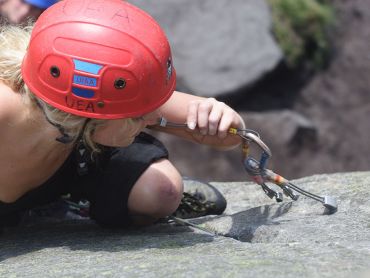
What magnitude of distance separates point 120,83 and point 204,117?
0.36 metres

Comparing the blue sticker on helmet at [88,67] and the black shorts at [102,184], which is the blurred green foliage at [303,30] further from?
the blue sticker on helmet at [88,67]

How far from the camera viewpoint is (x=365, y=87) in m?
6.29

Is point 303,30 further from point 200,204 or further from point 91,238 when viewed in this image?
point 91,238

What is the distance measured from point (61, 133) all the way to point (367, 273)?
89 cm

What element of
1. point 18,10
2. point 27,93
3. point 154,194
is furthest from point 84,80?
point 18,10

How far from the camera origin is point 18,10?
3.58 m

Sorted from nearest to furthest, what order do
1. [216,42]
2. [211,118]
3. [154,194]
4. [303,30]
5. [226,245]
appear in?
[226,245] → [211,118] → [154,194] → [216,42] → [303,30]

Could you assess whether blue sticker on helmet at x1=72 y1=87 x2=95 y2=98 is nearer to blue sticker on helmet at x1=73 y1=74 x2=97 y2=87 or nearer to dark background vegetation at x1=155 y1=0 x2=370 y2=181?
blue sticker on helmet at x1=73 y1=74 x2=97 y2=87

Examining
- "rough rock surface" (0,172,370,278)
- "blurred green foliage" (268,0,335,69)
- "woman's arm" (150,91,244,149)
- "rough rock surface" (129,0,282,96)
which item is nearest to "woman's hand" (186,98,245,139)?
"woman's arm" (150,91,244,149)

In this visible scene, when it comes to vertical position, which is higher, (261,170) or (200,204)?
(261,170)

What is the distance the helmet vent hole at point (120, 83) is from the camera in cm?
200

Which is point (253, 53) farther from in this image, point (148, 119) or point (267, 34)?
point (148, 119)

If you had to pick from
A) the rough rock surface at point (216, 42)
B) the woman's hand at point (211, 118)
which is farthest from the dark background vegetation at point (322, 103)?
the woman's hand at point (211, 118)

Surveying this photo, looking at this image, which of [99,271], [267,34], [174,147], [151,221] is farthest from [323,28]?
[99,271]
